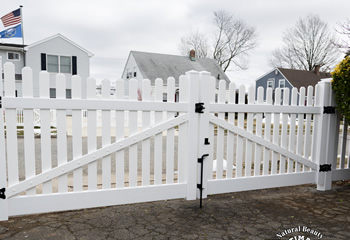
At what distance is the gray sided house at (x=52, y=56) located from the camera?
1956 centimetres

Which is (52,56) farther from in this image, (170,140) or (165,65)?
(170,140)

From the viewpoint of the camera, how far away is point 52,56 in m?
19.8

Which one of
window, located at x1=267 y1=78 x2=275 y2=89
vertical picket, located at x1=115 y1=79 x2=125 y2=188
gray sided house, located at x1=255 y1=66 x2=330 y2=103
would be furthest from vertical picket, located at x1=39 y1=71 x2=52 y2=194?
window, located at x1=267 y1=78 x2=275 y2=89

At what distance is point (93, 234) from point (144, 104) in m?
1.52

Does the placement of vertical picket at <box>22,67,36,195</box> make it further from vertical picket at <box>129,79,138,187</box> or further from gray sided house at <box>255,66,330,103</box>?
gray sided house at <box>255,66,330,103</box>

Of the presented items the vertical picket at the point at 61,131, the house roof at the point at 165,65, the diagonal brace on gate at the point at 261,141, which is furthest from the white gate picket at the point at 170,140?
the house roof at the point at 165,65

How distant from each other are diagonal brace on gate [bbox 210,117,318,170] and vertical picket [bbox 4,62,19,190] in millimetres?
2328

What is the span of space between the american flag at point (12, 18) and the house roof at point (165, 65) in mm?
8850

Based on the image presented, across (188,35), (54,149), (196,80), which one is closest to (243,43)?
(188,35)

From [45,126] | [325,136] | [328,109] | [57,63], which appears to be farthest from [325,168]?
[57,63]

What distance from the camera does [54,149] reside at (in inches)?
304

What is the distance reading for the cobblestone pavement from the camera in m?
2.62

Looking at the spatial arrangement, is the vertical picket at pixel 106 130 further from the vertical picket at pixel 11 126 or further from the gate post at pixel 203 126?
the gate post at pixel 203 126

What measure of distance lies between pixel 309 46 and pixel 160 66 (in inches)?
793
